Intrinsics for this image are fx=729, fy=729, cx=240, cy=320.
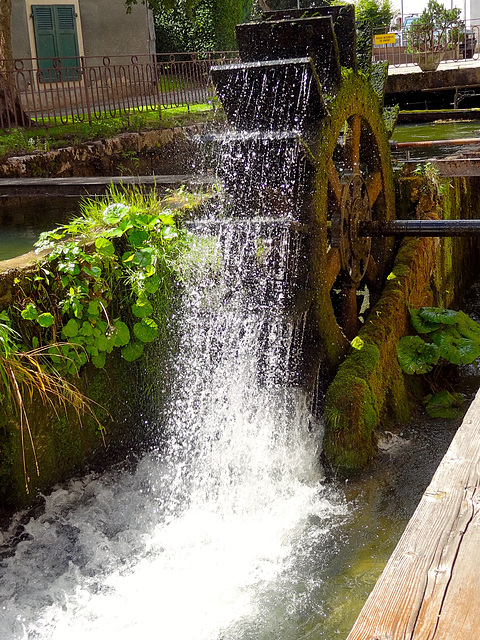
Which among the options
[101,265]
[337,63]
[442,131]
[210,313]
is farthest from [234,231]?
[442,131]

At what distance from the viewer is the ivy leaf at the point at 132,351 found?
14.1ft

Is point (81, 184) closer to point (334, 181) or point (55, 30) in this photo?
point (334, 181)

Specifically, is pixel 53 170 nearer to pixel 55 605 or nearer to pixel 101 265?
pixel 101 265

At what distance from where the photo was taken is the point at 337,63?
5.19 meters

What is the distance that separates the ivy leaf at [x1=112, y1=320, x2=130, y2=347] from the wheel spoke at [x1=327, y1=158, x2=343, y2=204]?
6.00 feet

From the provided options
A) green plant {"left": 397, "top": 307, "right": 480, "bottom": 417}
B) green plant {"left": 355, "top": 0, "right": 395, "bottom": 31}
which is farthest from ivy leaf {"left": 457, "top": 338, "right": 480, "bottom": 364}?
green plant {"left": 355, "top": 0, "right": 395, "bottom": 31}

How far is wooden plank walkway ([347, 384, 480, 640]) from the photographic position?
1.34 m

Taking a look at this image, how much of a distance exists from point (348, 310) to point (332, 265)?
56 centimetres

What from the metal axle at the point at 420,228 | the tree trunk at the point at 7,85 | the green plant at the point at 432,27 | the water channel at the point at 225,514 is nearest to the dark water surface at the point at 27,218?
the water channel at the point at 225,514

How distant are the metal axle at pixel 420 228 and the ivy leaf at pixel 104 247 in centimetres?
210

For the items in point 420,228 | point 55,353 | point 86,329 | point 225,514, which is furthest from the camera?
point 420,228

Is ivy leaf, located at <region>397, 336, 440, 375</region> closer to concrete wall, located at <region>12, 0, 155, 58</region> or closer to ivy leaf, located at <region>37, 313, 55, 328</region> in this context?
ivy leaf, located at <region>37, 313, 55, 328</region>

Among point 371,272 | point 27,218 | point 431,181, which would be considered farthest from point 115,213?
point 27,218

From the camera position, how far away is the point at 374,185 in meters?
5.84
